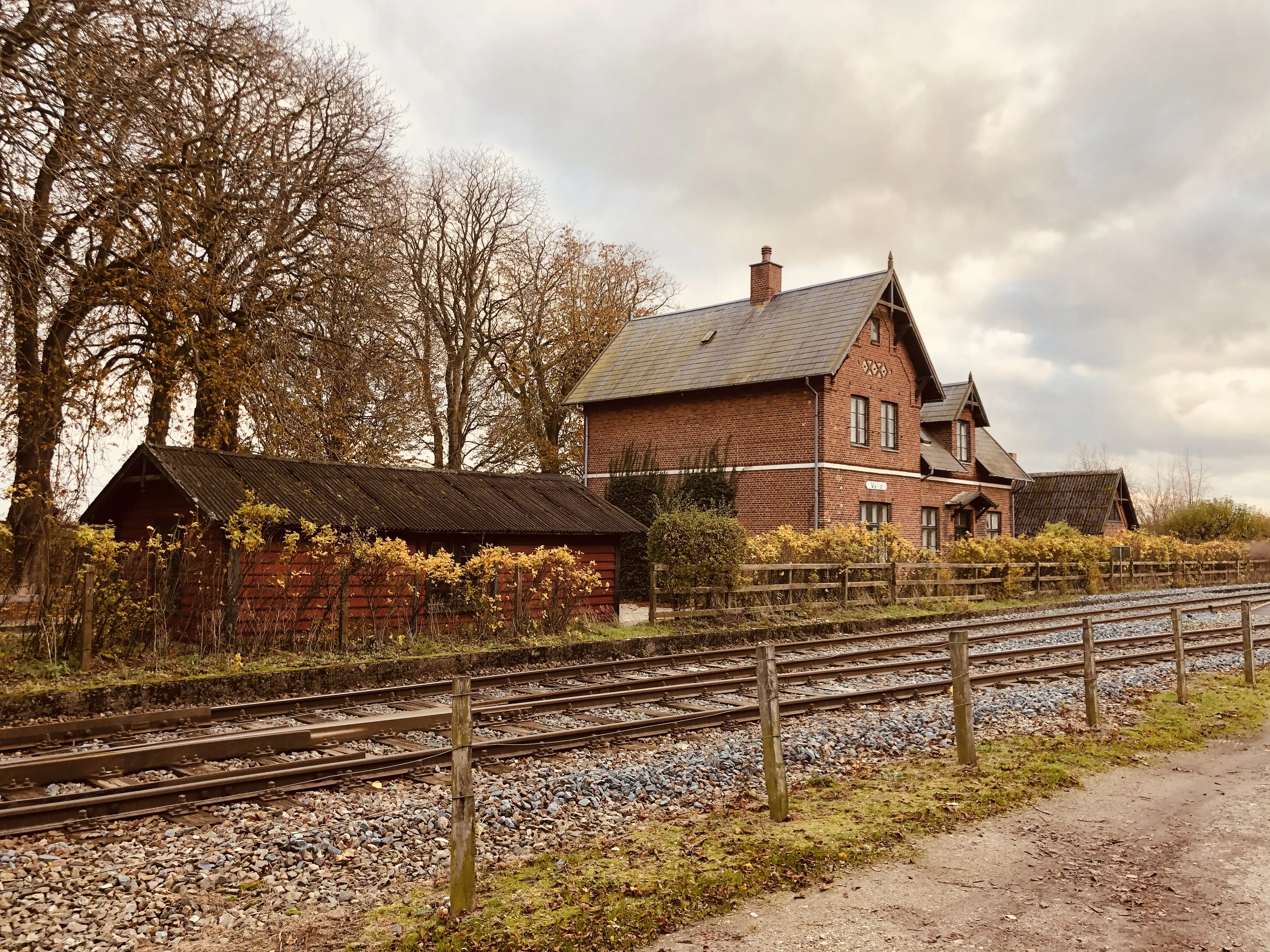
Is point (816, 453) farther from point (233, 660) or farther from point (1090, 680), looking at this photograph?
point (233, 660)

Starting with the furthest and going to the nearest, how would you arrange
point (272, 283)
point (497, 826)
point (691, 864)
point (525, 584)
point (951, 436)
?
point (951, 436) < point (272, 283) < point (525, 584) < point (497, 826) < point (691, 864)

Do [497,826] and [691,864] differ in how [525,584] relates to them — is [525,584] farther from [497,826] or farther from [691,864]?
[691,864]

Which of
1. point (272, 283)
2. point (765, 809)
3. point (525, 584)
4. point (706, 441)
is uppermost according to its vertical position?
point (272, 283)

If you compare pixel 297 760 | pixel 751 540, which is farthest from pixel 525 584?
pixel 297 760

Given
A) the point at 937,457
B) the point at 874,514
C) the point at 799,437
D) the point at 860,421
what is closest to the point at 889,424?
the point at 860,421

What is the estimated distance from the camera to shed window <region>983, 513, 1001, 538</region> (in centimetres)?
3831

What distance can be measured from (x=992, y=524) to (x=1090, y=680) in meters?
30.0

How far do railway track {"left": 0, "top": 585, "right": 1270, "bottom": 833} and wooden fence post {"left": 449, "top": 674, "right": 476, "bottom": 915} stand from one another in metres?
2.45

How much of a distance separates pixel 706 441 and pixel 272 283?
587 inches

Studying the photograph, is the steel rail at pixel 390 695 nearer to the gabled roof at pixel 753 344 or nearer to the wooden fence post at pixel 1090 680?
the wooden fence post at pixel 1090 680

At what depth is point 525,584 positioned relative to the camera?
18016 millimetres

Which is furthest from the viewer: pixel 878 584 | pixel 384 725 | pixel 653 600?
pixel 878 584

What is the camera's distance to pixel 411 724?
9.62 meters

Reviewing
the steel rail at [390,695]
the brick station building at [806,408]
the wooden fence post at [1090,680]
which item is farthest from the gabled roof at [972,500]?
the wooden fence post at [1090,680]
